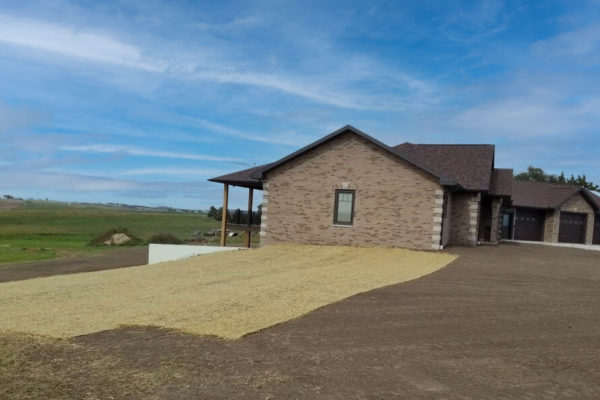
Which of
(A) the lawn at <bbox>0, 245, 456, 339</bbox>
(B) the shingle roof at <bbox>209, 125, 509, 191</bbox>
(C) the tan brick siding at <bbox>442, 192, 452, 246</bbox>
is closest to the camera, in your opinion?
(A) the lawn at <bbox>0, 245, 456, 339</bbox>

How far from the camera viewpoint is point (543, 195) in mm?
38656

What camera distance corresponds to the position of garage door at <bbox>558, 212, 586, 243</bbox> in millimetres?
38406

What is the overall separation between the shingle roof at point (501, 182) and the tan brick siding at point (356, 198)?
27.1 ft

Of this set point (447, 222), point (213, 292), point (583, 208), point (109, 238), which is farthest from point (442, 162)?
point (109, 238)

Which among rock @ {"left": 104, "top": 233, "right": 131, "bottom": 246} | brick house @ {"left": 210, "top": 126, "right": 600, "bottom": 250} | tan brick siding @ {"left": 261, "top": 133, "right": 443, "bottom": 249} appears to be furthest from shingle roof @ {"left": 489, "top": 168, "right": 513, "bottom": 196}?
rock @ {"left": 104, "top": 233, "right": 131, "bottom": 246}

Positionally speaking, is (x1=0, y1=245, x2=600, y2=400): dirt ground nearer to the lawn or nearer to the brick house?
the lawn

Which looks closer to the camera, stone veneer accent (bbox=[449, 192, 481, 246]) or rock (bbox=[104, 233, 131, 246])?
stone veneer accent (bbox=[449, 192, 481, 246])

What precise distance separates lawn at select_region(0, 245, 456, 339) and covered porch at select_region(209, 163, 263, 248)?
584cm

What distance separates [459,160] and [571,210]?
1716 cm

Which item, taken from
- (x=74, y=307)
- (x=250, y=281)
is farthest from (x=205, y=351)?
(x=250, y=281)

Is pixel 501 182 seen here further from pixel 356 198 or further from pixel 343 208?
pixel 343 208

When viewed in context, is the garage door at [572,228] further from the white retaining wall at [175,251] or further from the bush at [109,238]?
the bush at [109,238]

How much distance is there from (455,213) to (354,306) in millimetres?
15984

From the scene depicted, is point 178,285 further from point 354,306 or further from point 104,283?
point 354,306
